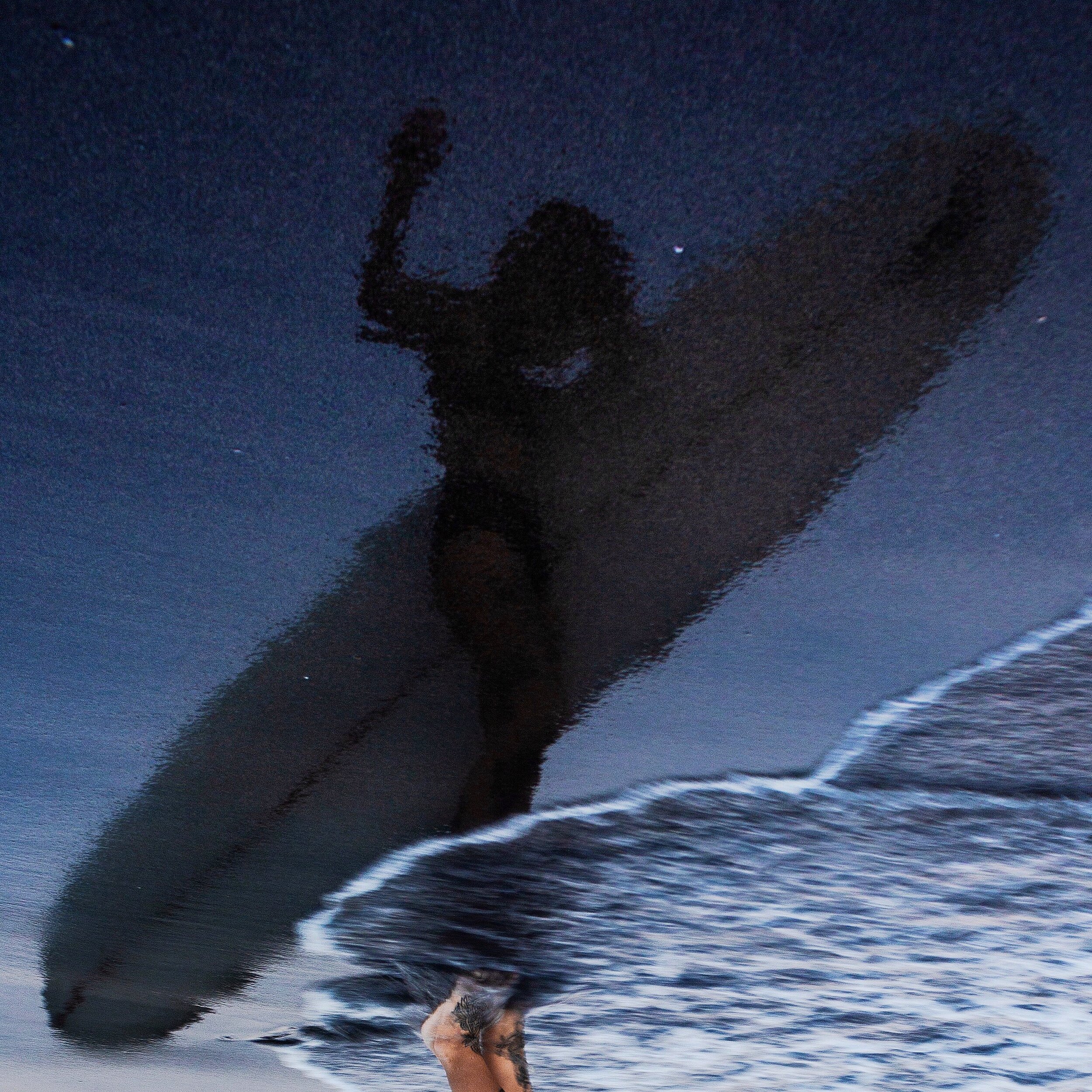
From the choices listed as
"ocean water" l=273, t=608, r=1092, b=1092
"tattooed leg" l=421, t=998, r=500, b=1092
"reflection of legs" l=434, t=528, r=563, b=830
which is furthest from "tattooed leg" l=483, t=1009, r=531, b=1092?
"reflection of legs" l=434, t=528, r=563, b=830

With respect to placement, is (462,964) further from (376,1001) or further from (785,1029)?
(785,1029)

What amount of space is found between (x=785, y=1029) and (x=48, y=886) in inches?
151

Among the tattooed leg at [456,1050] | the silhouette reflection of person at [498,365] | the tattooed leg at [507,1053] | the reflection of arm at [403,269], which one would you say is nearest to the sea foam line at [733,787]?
the silhouette reflection of person at [498,365]

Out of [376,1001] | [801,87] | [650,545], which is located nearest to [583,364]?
[650,545]

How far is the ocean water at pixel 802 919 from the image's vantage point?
2863 mm

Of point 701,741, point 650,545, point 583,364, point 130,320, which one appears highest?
point 130,320

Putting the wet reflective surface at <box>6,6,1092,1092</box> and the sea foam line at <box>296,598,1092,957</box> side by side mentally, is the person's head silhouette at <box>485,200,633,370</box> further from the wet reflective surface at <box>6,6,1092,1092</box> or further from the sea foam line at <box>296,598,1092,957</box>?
the sea foam line at <box>296,598,1092,957</box>

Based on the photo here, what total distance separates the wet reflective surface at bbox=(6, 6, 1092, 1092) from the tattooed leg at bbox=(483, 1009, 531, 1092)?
31.0 inches

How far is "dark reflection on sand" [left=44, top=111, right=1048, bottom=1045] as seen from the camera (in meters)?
2.19

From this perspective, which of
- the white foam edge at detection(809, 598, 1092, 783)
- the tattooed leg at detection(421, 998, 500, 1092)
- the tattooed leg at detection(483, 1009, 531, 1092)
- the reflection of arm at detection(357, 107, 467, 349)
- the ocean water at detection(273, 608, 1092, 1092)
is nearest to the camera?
the reflection of arm at detection(357, 107, 467, 349)

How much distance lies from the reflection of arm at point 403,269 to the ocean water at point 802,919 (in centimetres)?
191

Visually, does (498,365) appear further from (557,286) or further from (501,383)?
(557,286)

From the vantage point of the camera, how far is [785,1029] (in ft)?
15.2

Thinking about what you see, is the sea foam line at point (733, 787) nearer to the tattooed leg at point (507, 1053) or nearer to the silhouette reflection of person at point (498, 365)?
the silhouette reflection of person at point (498, 365)
